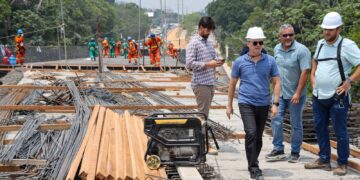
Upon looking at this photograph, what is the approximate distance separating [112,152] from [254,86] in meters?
1.62

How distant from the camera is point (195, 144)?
514cm

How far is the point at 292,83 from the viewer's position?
5848 millimetres

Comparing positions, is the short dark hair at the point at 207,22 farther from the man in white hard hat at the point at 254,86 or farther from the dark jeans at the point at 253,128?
the dark jeans at the point at 253,128

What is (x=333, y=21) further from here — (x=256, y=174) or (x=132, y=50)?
(x=132, y=50)

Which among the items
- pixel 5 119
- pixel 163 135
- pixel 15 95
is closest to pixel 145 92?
pixel 15 95

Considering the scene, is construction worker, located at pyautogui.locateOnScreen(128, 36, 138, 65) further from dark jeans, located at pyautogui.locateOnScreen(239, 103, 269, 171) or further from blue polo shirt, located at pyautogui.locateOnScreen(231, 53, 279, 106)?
dark jeans, located at pyautogui.locateOnScreen(239, 103, 269, 171)

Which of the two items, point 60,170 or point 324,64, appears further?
point 324,64

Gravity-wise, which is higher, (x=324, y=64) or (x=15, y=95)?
(x=324, y=64)

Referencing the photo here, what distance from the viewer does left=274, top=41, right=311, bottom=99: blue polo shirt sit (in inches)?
225

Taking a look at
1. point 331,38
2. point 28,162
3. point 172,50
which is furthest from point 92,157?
point 172,50

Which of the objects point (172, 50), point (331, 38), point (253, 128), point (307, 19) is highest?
point (331, 38)

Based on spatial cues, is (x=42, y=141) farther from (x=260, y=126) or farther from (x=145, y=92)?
(x=145, y=92)

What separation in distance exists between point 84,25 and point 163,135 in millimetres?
56144

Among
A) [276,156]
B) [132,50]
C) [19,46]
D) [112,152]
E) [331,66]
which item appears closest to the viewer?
[331,66]
